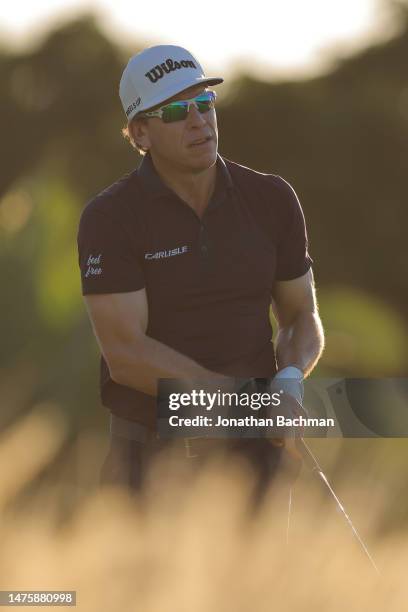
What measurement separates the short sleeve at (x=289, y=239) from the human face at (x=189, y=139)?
1.19ft

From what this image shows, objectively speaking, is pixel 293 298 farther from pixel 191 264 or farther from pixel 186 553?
pixel 186 553

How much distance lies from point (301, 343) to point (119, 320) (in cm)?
79

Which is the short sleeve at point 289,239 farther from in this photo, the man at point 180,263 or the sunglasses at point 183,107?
the sunglasses at point 183,107

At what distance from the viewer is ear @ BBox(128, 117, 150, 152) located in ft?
19.0

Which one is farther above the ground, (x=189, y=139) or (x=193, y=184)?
(x=189, y=139)

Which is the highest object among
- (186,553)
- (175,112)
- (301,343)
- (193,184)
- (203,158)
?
(175,112)

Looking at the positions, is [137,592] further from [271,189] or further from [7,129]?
[7,129]

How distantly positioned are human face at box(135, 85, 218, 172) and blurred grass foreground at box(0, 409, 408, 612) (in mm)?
1261

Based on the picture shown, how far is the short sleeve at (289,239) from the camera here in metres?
5.72

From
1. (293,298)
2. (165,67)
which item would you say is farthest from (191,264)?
(165,67)

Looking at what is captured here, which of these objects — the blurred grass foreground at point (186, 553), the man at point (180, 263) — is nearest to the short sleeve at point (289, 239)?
the man at point (180, 263)

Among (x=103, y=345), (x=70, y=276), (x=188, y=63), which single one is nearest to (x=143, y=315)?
(x=103, y=345)

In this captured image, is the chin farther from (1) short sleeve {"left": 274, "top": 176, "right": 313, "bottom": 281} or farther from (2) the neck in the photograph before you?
(1) short sleeve {"left": 274, "top": 176, "right": 313, "bottom": 281}

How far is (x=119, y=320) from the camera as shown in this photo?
5473mm
